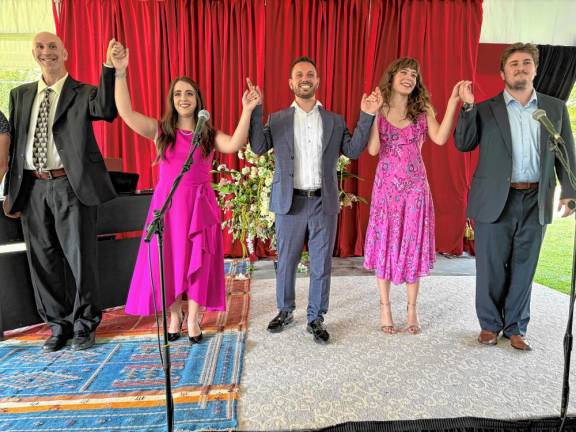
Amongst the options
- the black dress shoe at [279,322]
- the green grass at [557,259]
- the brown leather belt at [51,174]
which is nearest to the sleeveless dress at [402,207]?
the black dress shoe at [279,322]

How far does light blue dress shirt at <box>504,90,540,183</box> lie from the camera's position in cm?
241

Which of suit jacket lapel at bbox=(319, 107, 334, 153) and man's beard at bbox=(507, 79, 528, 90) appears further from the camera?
suit jacket lapel at bbox=(319, 107, 334, 153)

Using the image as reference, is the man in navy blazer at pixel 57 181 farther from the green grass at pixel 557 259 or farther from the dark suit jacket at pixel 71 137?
the green grass at pixel 557 259

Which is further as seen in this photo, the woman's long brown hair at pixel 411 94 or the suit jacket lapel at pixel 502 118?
A: the woman's long brown hair at pixel 411 94

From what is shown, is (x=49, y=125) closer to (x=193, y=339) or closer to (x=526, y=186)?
(x=193, y=339)

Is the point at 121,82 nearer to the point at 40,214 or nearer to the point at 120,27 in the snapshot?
the point at 40,214

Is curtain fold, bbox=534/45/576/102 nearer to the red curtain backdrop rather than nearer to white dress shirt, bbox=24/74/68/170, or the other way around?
the red curtain backdrop

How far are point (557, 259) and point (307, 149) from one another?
4678mm

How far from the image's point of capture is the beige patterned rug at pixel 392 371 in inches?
73.2

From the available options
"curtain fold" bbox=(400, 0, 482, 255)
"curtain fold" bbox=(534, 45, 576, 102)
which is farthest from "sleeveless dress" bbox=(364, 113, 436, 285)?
"curtain fold" bbox=(534, 45, 576, 102)

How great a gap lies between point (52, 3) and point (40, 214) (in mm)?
3490

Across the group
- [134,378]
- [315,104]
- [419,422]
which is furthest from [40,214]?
[419,422]

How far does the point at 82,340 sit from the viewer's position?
2.50m

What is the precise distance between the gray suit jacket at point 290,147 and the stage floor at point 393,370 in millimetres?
890
